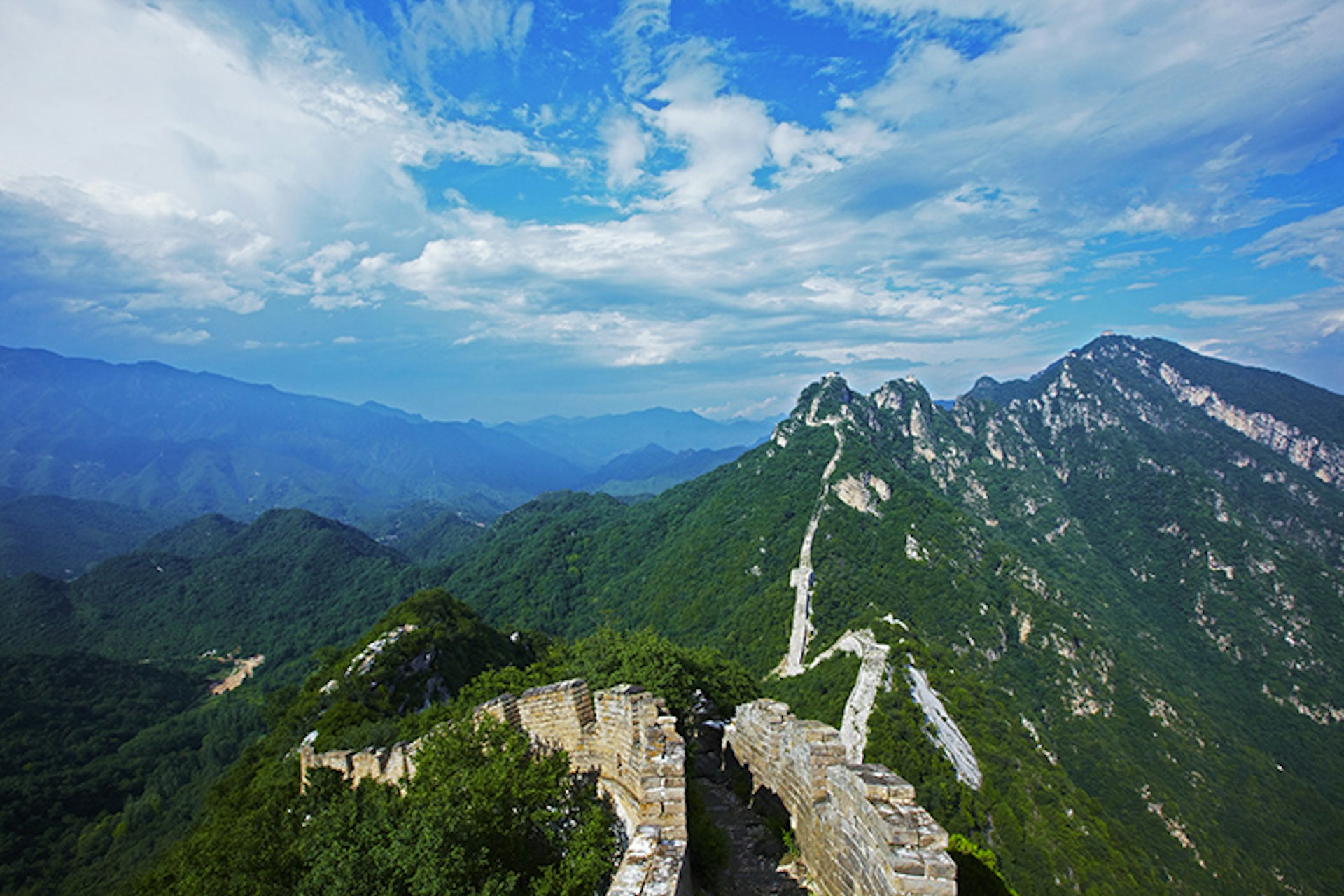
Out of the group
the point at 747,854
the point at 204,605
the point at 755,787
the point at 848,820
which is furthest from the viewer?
the point at 204,605

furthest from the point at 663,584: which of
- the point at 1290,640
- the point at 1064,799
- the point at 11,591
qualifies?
the point at 11,591

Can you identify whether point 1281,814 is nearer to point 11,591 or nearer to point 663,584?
point 663,584

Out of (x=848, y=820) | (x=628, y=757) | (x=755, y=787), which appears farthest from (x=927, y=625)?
(x=848, y=820)

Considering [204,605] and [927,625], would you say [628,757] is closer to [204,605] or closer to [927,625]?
[927,625]

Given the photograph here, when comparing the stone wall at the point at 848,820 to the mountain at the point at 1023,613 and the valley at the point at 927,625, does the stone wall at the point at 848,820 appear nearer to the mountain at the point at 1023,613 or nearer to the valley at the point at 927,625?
the valley at the point at 927,625

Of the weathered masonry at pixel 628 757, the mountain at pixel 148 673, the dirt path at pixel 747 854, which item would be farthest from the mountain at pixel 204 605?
the dirt path at pixel 747 854
